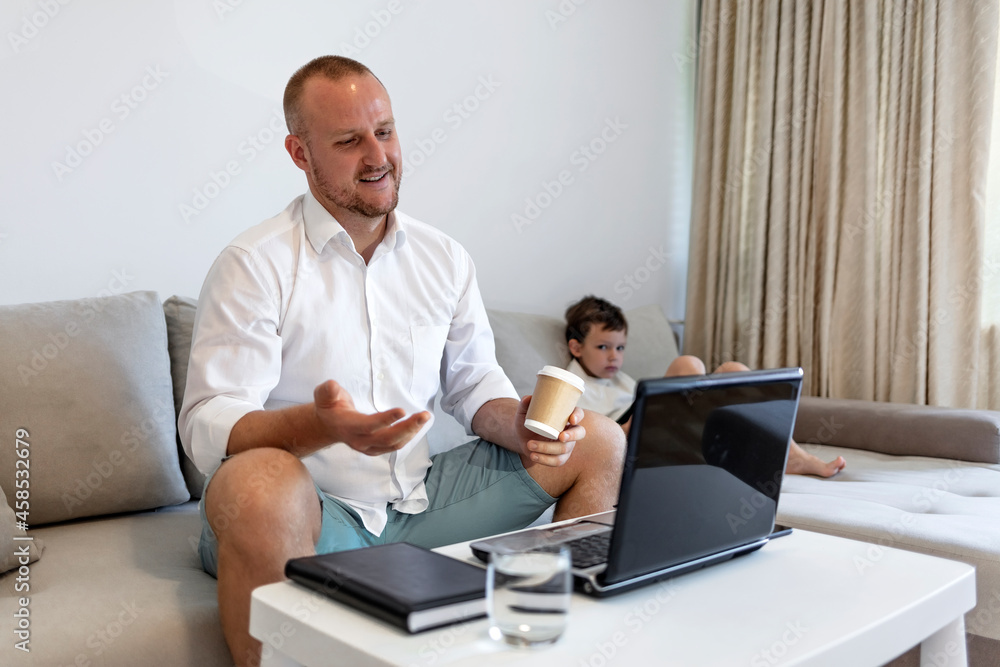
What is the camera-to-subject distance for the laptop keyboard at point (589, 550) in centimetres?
97

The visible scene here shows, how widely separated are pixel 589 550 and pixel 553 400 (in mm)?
210

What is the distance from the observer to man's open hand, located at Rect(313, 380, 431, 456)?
3.28ft

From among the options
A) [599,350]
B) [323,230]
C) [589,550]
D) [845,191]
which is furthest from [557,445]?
[845,191]

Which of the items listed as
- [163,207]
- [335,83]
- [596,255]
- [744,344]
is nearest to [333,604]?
[335,83]

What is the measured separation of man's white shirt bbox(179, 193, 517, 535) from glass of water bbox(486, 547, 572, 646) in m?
0.56

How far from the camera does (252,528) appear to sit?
107 centimetres

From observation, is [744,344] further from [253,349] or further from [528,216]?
[253,349]

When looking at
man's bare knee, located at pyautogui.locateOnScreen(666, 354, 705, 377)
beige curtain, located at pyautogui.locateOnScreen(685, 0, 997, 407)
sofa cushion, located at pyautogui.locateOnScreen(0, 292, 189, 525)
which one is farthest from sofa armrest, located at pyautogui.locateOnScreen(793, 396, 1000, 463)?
sofa cushion, located at pyautogui.locateOnScreen(0, 292, 189, 525)

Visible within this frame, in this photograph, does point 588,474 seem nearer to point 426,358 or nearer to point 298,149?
point 426,358

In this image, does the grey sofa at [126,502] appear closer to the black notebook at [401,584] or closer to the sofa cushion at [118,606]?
the sofa cushion at [118,606]

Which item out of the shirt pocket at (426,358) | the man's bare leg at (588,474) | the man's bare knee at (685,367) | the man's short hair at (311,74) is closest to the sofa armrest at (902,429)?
the man's bare knee at (685,367)

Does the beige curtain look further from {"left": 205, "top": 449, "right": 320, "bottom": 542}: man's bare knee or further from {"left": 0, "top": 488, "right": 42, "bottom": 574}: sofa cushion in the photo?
{"left": 0, "top": 488, "right": 42, "bottom": 574}: sofa cushion

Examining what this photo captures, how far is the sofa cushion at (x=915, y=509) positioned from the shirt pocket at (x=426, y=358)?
2.46ft

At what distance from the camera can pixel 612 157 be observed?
3170 mm
